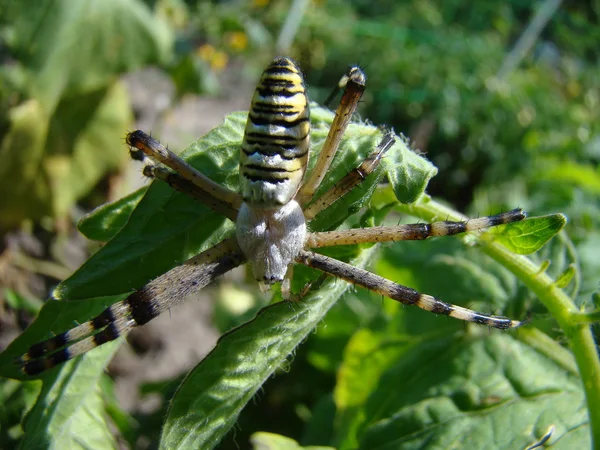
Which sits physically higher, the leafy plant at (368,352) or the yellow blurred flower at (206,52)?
the yellow blurred flower at (206,52)

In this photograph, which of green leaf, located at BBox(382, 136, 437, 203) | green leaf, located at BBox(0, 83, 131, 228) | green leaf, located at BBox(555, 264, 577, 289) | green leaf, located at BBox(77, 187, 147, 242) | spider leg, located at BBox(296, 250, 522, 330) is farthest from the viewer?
green leaf, located at BBox(0, 83, 131, 228)

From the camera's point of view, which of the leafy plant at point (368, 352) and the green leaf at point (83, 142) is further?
the green leaf at point (83, 142)

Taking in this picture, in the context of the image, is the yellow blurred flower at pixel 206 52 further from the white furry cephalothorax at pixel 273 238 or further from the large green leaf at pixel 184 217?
the large green leaf at pixel 184 217

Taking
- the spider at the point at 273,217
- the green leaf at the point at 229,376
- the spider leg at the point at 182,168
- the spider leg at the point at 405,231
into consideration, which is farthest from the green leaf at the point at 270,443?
the spider leg at the point at 182,168

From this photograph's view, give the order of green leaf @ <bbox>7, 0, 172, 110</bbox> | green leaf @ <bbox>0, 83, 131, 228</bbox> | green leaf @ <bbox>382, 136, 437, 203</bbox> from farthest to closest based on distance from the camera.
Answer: green leaf @ <bbox>0, 83, 131, 228</bbox> < green leaf @ <bbox>7, 0, 172, 110</bbox> < green leaf @ <bbox>382, 136, 437, 203</bbox>

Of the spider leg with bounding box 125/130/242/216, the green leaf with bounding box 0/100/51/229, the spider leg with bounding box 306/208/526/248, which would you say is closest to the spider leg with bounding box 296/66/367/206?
the spider leg with bounding box 306/208/526/248

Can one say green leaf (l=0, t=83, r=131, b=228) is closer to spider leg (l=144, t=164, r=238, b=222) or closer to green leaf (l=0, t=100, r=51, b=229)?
green leaf (l=0, t=100, r=51, b=229)
